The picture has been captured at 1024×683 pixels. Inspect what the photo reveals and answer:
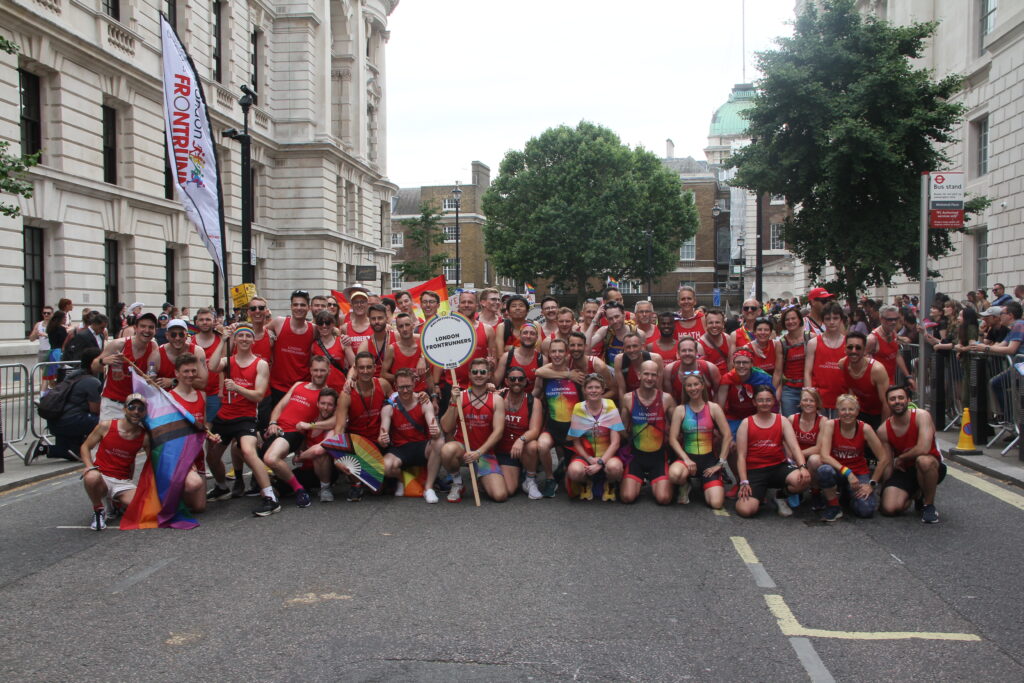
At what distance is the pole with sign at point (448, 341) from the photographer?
9305mm

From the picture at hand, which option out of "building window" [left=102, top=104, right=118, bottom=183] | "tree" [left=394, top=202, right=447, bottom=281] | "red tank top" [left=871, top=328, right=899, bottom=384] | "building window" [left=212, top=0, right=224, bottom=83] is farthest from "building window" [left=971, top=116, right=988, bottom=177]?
"tree" [left=394, top=202, right=447, bottom=281]

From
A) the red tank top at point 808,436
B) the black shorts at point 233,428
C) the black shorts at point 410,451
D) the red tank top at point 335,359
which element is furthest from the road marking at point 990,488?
the black shorts at point 233,428

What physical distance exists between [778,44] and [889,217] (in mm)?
4736

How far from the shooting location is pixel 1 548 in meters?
7.02

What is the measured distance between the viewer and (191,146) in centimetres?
1620

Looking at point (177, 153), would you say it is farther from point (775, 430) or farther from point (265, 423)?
point (775, 430)

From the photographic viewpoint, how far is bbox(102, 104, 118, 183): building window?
25.5 metres

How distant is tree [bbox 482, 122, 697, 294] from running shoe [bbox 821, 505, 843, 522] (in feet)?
164

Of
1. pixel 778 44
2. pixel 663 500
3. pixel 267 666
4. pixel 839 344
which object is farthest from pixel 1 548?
pixel 778 44

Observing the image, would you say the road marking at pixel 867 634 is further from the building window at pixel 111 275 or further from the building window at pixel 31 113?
the building window at pixel 111 275

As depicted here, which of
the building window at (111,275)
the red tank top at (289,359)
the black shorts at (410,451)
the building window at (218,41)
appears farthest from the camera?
the building window at (218,41)

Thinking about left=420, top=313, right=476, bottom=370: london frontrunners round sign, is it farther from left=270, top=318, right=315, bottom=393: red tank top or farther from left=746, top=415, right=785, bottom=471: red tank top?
left=746, top=415, right=785, bottom=471: red tank top

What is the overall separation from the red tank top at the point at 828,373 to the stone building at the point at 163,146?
56.2 feet

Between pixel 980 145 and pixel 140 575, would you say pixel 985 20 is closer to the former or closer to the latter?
pixel 980 145
